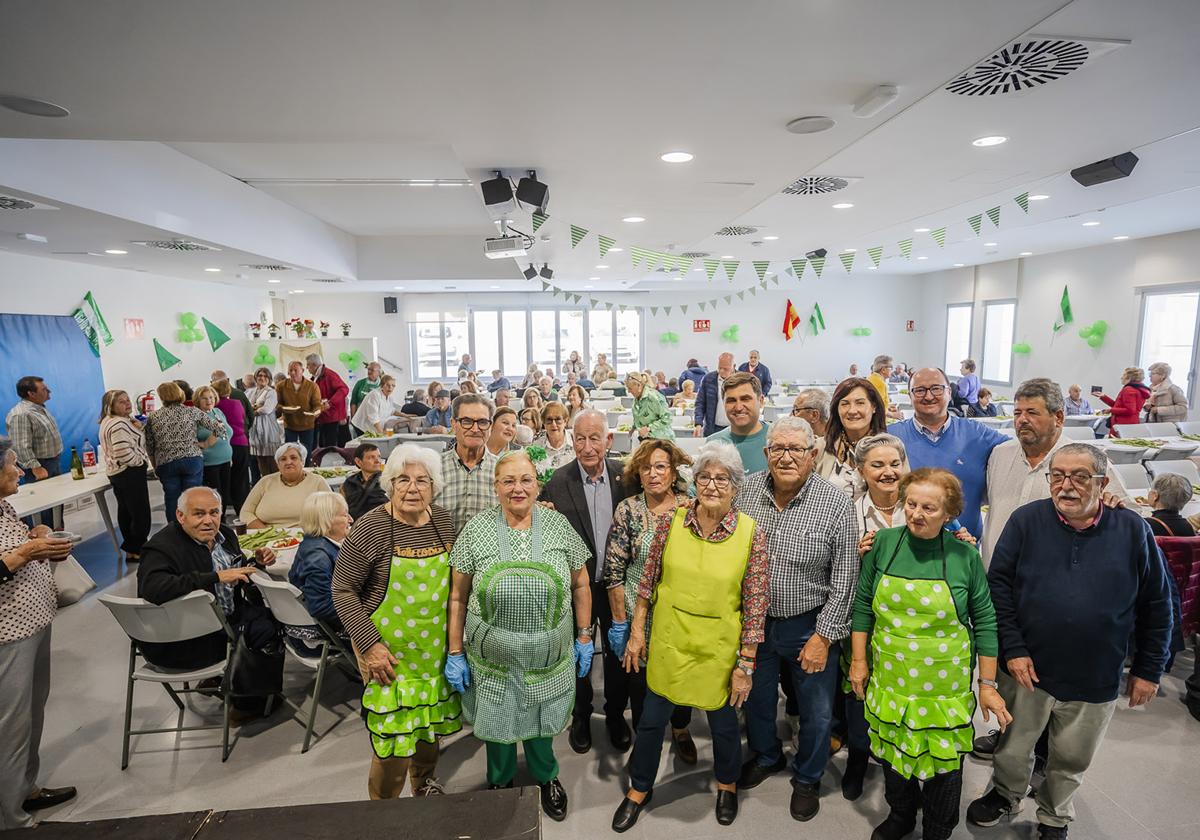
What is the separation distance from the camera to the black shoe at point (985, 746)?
9.59 feet

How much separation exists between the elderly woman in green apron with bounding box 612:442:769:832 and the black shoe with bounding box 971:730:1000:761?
135cm

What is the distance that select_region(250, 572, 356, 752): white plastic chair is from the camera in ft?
9.75

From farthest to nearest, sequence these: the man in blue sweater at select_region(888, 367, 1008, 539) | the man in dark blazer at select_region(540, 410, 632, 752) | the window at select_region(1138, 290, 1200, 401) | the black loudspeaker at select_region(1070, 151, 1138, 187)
A: the window at select_region(1138, 290, 1200, 401), the black loudspeaker at select_region(1070, 151, 1138, 187), the man in blue sweater at select_region(888, 367, 1008, 539), the man in dark blazer at select_region(540, 410, 632, 752)

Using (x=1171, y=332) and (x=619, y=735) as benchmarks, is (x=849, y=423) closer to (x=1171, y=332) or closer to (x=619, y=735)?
(x=619, y=735)

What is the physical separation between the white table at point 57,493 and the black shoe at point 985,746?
5.88 metres

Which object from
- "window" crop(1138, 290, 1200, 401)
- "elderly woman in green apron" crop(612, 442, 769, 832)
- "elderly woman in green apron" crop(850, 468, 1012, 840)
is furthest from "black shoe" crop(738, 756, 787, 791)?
"window" crop(1138, 290, 1200, 401)

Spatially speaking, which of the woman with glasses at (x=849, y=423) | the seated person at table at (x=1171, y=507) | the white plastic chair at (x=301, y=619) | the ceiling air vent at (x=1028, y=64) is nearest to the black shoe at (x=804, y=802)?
the woman with glasses at (x=849, y=423)

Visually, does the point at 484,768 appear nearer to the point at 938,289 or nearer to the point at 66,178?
the point at 66,178

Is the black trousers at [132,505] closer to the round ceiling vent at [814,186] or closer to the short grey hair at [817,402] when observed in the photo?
the short grey hair at [817,402]

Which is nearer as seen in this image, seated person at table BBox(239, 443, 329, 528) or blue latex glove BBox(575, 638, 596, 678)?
blue latex glove BBox(575, 638, 596, 678)

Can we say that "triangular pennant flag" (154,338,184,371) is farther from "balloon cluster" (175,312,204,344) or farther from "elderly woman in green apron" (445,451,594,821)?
"elderly woman in green apron" (445,451,594,821)

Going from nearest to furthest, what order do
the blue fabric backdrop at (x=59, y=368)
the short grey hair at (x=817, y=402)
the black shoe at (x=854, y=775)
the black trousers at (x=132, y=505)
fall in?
1. the black shoe at (x=854, y=775)
2. the short grey hair at (x=817, y=402)
3. the black trousers at (x=132, y=505)
4. the blue fabric backdrop at (x=59, y=368)

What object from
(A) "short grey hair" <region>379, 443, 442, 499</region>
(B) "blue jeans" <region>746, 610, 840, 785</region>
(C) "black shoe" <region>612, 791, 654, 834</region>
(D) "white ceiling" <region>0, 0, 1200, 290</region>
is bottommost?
(C) "black shoe" <region>612, 791, 654, 834</region>

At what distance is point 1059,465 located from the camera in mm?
2111
